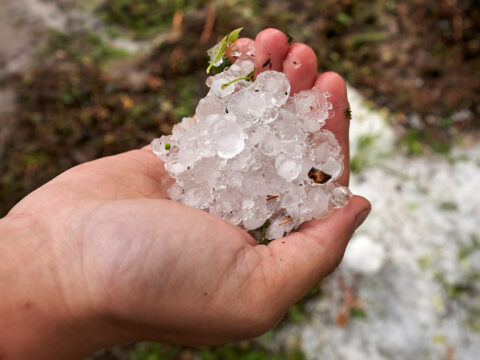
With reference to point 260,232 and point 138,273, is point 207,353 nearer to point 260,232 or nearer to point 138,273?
point 260,232

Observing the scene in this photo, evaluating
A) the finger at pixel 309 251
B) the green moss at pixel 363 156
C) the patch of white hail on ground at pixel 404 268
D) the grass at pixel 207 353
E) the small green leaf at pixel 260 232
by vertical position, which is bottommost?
the grass at pixel 207 353

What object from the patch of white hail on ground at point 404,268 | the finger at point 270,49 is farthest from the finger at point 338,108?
the patch of white hail on ground at point 404,268

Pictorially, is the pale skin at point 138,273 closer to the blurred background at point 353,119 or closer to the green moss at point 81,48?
the blurred background at point 353,119

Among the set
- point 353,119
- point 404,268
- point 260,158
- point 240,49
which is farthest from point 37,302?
point 353,119

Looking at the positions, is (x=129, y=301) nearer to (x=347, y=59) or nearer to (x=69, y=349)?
(x=69, y=349)

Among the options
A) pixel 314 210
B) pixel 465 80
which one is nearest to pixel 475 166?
pixel 465 80
